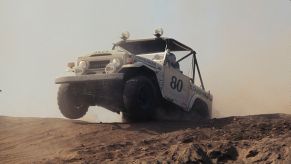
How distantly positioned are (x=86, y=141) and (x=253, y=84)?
10.9 meters

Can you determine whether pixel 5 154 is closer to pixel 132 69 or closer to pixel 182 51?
pixel 132 69

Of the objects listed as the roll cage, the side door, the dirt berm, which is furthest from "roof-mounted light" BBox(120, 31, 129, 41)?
the dirt berm

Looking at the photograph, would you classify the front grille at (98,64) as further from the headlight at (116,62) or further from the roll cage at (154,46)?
the roll cage at (154,46)

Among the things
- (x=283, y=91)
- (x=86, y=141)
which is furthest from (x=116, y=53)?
(x=283, y=91)

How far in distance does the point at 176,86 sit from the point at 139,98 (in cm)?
149

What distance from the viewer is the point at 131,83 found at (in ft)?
31.1

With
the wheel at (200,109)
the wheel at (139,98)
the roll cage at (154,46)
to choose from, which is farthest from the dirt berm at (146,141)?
the roll cage at (154,46)

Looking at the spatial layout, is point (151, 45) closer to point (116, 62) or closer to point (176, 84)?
point (176, 84)

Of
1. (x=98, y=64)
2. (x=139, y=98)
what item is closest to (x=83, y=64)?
(x=98, y=64)

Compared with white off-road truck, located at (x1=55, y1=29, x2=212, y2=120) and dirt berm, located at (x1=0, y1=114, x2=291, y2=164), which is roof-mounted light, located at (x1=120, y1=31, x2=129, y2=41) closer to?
white off-road truck, located at (x1=55, y1=29, x2=212, y2=120)

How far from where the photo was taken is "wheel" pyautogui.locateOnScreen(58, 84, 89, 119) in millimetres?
10430

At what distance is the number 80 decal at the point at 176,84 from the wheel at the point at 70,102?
1.81 metres

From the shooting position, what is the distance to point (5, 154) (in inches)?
313

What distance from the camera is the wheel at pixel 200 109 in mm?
11881
